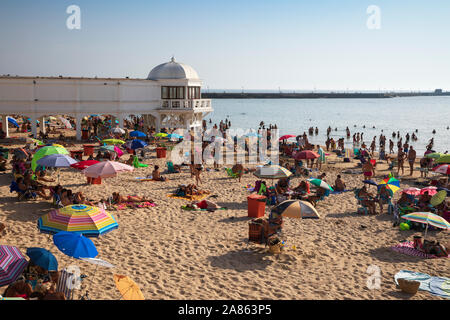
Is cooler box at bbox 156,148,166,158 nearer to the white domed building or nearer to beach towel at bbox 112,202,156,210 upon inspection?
the white domed building

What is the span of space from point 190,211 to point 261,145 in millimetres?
16642

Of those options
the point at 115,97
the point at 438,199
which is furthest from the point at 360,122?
the point at 438,199

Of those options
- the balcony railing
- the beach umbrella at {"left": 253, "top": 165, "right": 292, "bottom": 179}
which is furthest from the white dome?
the beach umbrella at {"left": 253, "top": 165, "right": 292, "bottom": 179}

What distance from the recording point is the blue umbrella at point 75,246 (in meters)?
6.42

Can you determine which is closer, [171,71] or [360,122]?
[171,71]

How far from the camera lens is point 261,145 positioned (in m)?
28.5

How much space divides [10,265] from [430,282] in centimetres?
793

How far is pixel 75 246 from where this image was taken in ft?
21.2

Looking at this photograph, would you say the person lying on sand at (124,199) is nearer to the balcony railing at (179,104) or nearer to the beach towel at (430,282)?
the beach towel at (430,282)

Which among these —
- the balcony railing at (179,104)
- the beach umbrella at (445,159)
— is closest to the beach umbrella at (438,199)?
the beach umbrella at (445,159)

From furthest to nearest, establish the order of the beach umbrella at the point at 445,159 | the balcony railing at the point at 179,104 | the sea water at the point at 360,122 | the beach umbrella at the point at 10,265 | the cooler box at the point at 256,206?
the sea water at the point at 360,122 → the balcony railing at the point at 179,104 → the beach umbrella at the point at 445,159 → the cooler box at the point at 256,206 → the beach umbrella at the point at 10,265

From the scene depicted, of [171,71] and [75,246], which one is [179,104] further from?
[75,246]

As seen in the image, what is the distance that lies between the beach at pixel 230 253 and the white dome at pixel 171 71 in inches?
735
